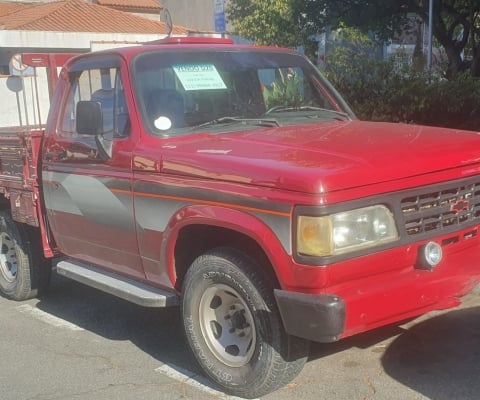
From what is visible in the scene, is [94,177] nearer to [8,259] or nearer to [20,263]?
[20,263]

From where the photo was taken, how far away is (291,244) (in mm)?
3369

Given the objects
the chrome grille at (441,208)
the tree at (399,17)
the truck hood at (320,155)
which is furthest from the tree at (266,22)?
the chrome grille at (441,208)

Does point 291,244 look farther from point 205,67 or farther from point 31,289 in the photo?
point 31,289

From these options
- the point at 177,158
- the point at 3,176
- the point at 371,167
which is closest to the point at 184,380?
the point at 177,158

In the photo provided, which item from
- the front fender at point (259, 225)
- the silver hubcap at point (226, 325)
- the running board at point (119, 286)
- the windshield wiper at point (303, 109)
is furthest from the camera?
the windshield wiper at point (303, 109)

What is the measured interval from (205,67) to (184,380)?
215 cm

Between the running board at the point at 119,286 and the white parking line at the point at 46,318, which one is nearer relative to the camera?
the running board at the point at 119,286

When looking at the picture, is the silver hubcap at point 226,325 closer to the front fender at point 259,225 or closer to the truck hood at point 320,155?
the front fender at point 259,225

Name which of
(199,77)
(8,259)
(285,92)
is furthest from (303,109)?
(8,259)

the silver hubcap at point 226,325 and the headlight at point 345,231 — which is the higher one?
the headlight at point 345,231

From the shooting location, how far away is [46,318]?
576cm

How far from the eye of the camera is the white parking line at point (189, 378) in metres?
4.06

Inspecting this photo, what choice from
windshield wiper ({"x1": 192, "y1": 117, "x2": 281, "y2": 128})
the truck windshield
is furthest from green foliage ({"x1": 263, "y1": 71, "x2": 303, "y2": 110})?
windshield wiper ({"x1": 192, "y1": 117, "x2": 281, "y2": 128})

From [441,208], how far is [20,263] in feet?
12.7
